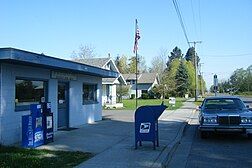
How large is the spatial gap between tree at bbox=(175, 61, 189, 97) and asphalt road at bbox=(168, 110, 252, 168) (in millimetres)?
73429

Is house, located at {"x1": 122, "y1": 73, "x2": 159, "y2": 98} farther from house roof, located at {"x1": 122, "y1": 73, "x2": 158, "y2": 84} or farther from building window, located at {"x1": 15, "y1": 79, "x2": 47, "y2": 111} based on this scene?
building window, located at {"x1": 15, "y1": 79, "x2": 47, "y2": 111}

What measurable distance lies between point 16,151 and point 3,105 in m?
2.09

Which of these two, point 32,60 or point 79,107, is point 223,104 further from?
point 32,60

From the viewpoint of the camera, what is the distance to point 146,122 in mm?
11211

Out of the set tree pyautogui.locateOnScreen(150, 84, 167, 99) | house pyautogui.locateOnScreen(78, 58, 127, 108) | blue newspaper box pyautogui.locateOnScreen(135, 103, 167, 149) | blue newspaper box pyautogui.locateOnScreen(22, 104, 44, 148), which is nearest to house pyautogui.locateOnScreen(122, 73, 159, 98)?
tree pyautogui.locateOnScreen(150, 84, 167, 99)

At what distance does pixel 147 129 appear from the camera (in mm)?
11211

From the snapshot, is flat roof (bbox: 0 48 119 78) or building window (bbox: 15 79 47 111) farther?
building window (bbox: 15 79 47 111)

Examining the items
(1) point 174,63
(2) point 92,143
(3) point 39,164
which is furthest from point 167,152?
(1) point 174,63

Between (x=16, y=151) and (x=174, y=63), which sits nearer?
(x=16, y=151)

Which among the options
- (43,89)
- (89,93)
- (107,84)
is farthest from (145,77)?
(43,89)

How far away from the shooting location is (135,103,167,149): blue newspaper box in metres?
11.2

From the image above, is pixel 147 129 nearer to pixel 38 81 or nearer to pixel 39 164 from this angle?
pixel 39 164

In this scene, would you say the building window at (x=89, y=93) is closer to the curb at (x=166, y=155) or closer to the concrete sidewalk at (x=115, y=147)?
the concrete sidewalk at (x=115, y=147)

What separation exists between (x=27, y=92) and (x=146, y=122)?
4907 millimetres
